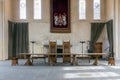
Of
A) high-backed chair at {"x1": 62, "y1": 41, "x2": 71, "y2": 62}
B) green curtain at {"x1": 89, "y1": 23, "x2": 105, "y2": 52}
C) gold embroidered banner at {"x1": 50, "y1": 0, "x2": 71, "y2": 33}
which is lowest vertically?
high-backed chair at {"x1": 62, "y1": 41, "x2": 71, "y2": 62}

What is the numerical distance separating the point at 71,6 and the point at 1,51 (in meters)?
5.95

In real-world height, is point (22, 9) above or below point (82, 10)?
above

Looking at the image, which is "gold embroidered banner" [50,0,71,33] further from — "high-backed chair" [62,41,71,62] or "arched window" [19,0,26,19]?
"high-backed chair" [62,41,71,62]

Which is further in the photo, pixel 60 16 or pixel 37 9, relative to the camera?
pixel 37 9

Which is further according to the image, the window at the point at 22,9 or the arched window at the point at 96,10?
the window at the point at 22,9

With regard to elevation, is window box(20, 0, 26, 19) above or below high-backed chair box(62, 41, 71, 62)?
above

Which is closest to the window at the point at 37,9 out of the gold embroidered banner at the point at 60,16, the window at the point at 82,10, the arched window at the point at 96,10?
the gold embroidered banner at the point at 60,16

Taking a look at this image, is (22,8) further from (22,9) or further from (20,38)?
(20,38)

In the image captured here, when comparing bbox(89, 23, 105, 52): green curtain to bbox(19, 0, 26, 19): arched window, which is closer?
bbox(89, 23, 105, 52): green curtain

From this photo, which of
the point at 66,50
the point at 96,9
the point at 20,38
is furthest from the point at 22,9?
the point at 66,50

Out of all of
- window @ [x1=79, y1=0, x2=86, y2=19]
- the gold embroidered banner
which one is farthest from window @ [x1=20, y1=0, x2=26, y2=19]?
window @ [x1=79, y1=0, x2=86, y2=19]

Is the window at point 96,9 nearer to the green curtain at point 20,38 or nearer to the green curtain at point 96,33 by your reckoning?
the green curtain at point 96,33

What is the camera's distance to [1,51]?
16.6m

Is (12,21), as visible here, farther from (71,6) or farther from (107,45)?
(107,45)
